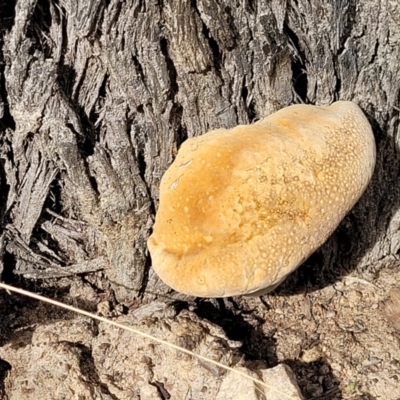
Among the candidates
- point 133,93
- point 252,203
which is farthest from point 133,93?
point 252,203

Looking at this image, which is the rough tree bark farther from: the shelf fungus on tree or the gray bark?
the shelf fungus on tree

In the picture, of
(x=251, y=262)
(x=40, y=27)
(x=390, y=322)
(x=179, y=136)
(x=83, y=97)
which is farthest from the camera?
(x=390, y=322)

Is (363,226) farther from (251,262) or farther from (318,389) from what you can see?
(251,262)

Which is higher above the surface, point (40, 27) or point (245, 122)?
point (40, 27)


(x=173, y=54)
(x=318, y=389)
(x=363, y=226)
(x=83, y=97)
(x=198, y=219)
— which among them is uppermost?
(x=173, y=54)

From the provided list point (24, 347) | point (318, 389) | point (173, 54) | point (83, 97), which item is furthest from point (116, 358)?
point (173, 54)

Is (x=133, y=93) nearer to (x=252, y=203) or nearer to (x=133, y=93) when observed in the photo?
(x=133, y=93)

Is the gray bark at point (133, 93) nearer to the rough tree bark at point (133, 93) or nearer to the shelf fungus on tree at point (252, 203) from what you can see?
the rough tree bark at point (133, 93)
